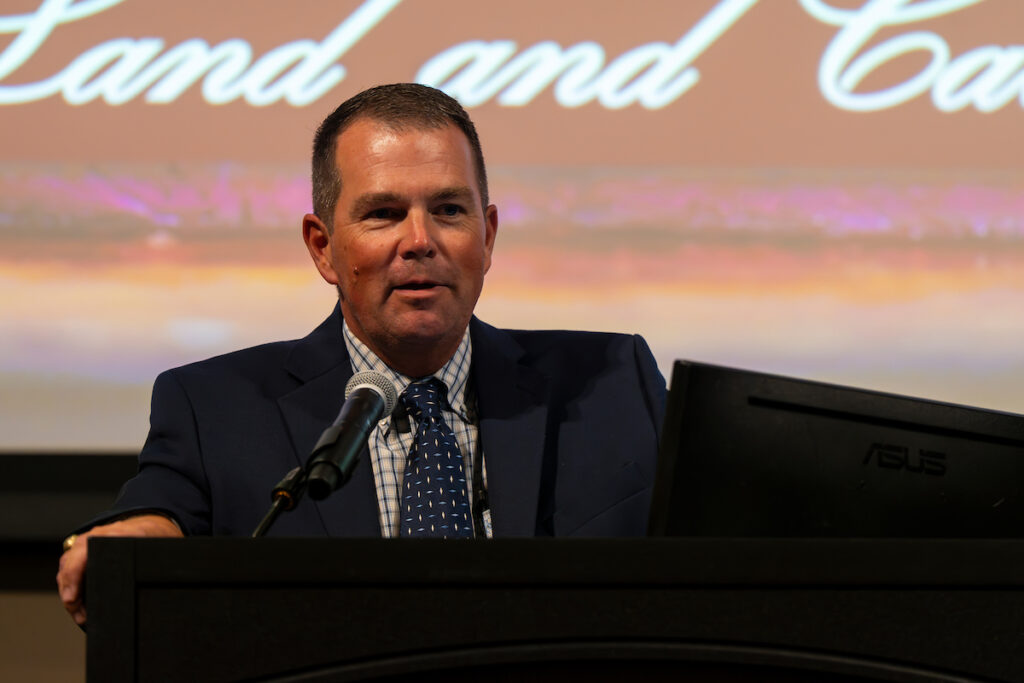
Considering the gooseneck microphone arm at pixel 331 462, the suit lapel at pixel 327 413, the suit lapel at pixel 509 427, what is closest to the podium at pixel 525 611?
the gooseneck microphone arm at pixel 331 462

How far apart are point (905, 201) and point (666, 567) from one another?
206 centimetres

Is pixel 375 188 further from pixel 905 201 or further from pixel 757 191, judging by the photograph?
pixel 905 201

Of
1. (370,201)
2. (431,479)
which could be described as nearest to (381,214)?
(370,201)

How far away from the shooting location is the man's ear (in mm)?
1788

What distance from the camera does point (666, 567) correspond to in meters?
0.89

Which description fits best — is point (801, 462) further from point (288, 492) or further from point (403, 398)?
point (403, 398)

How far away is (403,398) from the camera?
1708mm

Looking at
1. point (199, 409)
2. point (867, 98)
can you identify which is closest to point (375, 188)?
point (199, 409)

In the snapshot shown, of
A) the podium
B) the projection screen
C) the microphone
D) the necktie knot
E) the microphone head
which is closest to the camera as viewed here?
the podium

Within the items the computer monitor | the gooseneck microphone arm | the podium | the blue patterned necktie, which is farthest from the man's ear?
the podium

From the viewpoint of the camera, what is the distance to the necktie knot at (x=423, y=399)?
169cm

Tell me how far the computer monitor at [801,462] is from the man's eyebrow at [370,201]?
0.69m

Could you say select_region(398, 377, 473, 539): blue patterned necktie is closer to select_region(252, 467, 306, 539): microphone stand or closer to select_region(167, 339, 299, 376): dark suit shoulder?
select_region(167, 339, 299, 376): dark suit shoulder

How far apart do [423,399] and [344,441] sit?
2.06 feet
